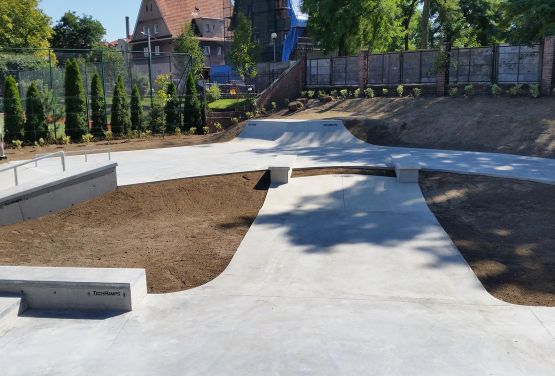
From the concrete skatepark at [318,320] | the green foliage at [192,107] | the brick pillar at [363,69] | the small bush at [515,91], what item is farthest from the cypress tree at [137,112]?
the small bush at [515,91]

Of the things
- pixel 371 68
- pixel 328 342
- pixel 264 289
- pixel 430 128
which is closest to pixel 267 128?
pixel 430 128

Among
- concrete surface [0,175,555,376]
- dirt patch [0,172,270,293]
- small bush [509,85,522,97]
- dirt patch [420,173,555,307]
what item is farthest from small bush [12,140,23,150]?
small bush [509,85,522,97]

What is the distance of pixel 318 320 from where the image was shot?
5.38 meters

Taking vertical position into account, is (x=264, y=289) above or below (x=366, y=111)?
→ below

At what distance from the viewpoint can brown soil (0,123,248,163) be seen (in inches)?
724

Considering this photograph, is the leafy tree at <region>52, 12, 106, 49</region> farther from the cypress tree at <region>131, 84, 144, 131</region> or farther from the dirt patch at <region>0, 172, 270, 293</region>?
the dirt patch at <region>0, 172, 270, 293</region>

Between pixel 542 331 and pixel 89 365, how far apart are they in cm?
435

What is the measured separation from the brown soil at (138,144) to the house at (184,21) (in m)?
41.6

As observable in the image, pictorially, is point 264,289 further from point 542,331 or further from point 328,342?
point 542,331

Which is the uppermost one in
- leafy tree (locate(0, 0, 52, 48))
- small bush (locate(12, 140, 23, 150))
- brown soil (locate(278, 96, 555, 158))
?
A: leafy tree (locate(0, 0, 52, 48))

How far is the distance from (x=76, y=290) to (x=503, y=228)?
6.78 meters

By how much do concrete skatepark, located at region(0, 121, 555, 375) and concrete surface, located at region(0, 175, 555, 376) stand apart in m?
0.02

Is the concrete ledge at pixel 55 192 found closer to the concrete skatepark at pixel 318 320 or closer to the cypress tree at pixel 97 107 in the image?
the concrete skatepark at pixel 318 320

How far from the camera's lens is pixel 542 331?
511cm
